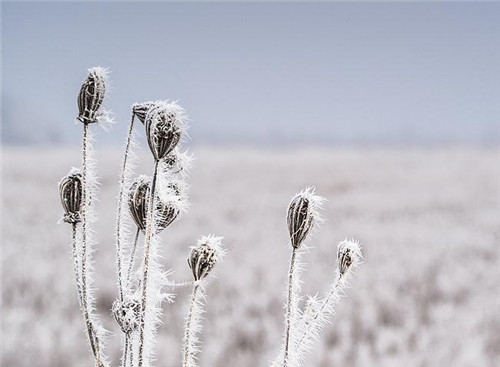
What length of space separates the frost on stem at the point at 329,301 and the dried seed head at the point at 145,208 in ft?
0.48

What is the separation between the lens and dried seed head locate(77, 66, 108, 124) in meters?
0.41

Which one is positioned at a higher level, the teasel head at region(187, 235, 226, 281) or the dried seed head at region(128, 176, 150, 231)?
the dried seed head at region(128, 176, 150, 231)

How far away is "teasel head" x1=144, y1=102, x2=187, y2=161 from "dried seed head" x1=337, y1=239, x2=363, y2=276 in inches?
7.1

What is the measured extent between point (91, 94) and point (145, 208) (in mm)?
104

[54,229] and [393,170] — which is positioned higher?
[393,170]

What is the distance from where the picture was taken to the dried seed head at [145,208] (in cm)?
43

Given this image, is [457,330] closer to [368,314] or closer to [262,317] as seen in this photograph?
[368,314]

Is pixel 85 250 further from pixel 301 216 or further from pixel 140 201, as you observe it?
pixel 301 216

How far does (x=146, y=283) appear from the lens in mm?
373

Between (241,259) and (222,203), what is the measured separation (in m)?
2.93

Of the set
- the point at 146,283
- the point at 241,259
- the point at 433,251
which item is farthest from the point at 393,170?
the point at 146,283

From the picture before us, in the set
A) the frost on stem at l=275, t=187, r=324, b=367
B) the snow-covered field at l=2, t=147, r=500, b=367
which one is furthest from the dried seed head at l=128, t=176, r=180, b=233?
the snow-covered field at l=2, t=147, r=500, b=367

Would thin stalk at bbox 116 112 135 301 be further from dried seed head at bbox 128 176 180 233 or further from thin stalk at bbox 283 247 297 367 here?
thin stalk at bbox 283 247 297 367

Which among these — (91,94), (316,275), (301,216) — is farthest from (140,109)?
(316,275)
